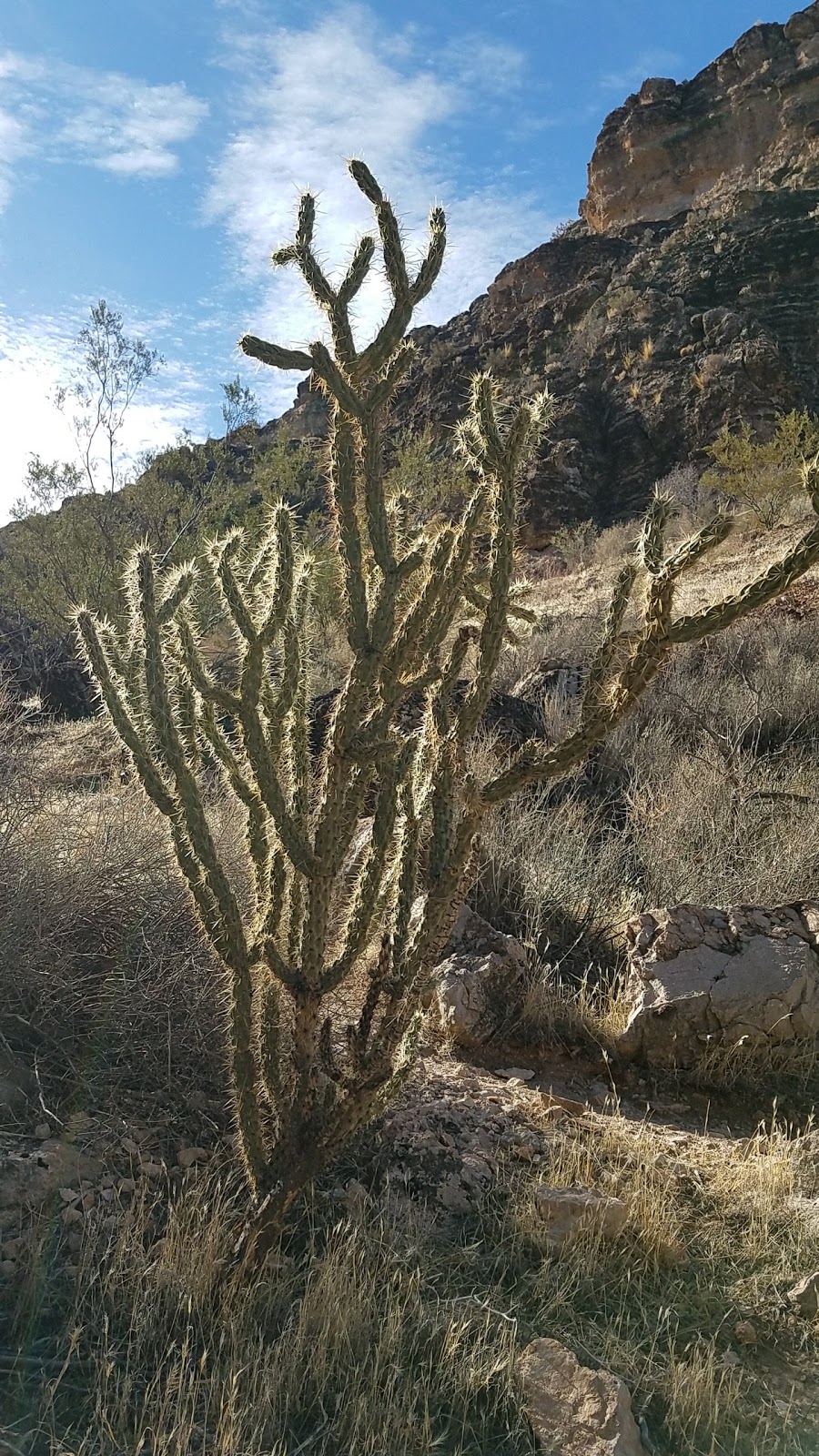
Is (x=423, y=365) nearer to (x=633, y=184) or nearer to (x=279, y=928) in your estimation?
(x=633, y=184)

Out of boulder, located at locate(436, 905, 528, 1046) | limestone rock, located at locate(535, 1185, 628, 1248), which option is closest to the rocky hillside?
boulder, located at locate(436, 905, 528, 1046)

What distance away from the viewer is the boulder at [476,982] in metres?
4.55

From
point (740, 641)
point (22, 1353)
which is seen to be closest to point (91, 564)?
point (740, 641)

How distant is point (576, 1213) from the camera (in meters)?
3.09

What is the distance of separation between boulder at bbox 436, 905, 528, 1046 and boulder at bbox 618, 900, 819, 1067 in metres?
0.58

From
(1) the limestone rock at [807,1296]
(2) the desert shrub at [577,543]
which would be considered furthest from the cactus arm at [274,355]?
(2) the desert shrub at [577,543]

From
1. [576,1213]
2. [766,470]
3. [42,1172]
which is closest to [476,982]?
[576,1213]

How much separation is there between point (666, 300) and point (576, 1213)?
33926mm

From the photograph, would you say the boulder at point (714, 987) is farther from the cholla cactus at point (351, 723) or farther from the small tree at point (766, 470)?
the small tree at point (766, 470)

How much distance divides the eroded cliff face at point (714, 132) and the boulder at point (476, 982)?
145 feet

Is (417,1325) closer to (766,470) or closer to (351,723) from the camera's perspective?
(351,723)

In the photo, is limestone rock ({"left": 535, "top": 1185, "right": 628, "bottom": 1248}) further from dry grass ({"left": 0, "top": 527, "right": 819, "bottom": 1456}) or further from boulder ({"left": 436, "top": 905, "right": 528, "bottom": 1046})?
boulder ({"left": 436, "top": 905, "right": 528, "bottom": 1046})

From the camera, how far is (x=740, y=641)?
412 inches

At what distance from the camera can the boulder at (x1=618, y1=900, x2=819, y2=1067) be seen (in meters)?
4.44
